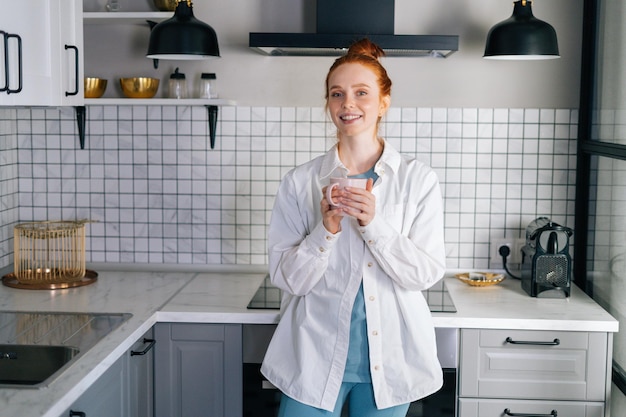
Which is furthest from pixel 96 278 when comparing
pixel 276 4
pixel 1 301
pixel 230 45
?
pixel 276 4

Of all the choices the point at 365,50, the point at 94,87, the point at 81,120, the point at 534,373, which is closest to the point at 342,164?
the point at 365,50

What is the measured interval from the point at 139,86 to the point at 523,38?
54.6 inches

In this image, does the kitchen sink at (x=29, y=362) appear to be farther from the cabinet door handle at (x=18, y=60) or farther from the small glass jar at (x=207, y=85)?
the small glass jar at (x=207, y=85)

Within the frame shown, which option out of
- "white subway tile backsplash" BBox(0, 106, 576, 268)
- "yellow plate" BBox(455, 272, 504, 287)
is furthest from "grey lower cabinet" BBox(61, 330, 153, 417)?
"yellow plate" BBox(455, 272, 504, 287)

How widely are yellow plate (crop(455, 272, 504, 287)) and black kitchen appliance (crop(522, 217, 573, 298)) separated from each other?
17cm

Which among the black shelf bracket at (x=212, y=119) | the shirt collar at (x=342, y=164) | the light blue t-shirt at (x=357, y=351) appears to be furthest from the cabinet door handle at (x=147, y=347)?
the black shelf bracket at (x=212, y=119)

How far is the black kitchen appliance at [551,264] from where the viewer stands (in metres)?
2.91

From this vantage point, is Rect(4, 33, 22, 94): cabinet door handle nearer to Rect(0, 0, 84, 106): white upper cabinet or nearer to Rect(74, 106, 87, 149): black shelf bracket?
Rect(0, 0, 84, 106): white upper cabinet

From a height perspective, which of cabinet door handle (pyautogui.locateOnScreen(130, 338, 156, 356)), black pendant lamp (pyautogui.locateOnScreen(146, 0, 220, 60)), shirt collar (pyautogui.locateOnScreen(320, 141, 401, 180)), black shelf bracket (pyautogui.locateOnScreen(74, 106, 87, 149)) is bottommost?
cabinet door handle (pyautogui.locateOnScreen(130, 338, 156, 356))

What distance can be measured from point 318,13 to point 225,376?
1265mm

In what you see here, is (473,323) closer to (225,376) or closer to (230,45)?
(225,376)

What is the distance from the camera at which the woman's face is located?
2.25m

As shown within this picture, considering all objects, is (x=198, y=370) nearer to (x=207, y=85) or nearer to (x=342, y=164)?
(x=342, y=164)

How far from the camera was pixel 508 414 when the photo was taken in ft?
8.91
